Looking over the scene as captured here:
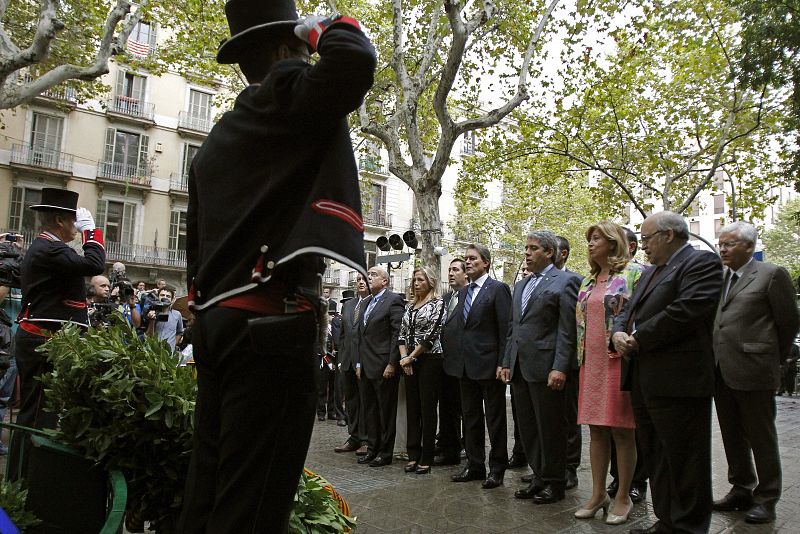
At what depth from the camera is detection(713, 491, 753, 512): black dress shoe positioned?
206 inches

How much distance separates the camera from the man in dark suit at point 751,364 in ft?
16.3

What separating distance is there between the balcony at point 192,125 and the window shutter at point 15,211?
338 inches

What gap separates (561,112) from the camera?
19.4 meters

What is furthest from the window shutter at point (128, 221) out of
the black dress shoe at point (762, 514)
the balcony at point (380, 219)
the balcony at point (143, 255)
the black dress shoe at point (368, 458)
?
the black dress shoe at point (762, 514)

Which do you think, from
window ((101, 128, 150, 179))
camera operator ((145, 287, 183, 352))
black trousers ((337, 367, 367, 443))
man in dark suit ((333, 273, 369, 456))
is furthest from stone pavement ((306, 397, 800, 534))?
window ((101, 128, 150, 179))

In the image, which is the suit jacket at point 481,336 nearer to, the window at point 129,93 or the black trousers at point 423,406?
the black trousers at point 423,406

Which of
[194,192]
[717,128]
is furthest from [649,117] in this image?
[194,192]

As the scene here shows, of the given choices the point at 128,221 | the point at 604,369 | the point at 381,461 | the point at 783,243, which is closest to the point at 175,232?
the point at 128,221

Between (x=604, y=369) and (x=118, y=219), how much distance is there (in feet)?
107

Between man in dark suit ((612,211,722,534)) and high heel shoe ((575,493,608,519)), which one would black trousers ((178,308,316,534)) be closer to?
man in dark suit ((612,211,722,534))

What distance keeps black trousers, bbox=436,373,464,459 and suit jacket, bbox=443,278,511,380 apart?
703 millimetres

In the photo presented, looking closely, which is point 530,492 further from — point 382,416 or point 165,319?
point 165,319

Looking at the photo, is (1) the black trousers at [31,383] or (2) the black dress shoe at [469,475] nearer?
(1) the black trousers at [31,383]

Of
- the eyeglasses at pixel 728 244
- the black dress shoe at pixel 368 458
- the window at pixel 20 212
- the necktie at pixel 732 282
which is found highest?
the window at pixel 20 212
